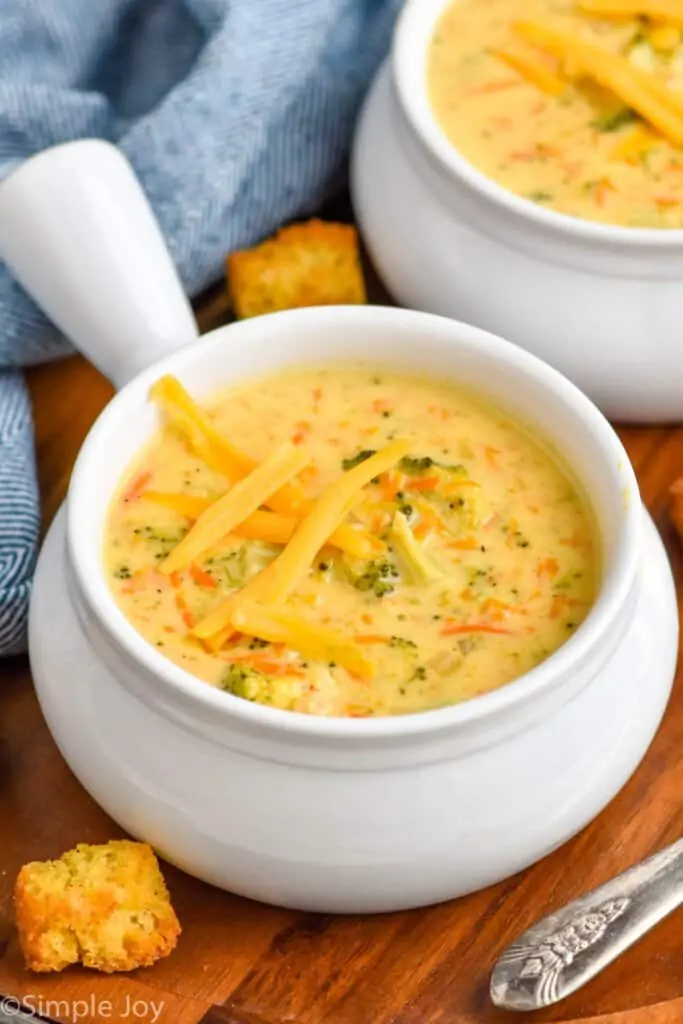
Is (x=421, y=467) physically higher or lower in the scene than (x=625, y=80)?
lower

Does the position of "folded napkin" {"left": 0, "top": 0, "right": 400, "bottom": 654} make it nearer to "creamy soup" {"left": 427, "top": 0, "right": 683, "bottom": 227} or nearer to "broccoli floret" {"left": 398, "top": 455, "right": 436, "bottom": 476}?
"creamy soup" {"left": 427, "top": 0, "right": 683, "bottom": 227}

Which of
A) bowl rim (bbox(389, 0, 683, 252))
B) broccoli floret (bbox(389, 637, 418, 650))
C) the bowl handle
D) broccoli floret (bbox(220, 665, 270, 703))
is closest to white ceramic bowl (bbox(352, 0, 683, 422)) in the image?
bowl rim (bbox(389, 0, 683, 252))

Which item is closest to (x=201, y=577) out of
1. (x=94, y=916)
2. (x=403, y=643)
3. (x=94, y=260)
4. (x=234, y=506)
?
(x=234, y=506)

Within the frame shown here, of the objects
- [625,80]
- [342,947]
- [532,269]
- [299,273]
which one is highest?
[625,80]

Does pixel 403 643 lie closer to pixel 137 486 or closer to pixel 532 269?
pixel 137 486

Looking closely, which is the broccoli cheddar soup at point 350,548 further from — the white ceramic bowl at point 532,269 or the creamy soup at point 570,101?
the creamy soup at point 570,101

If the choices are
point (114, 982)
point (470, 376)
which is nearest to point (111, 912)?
point (114, 982)
